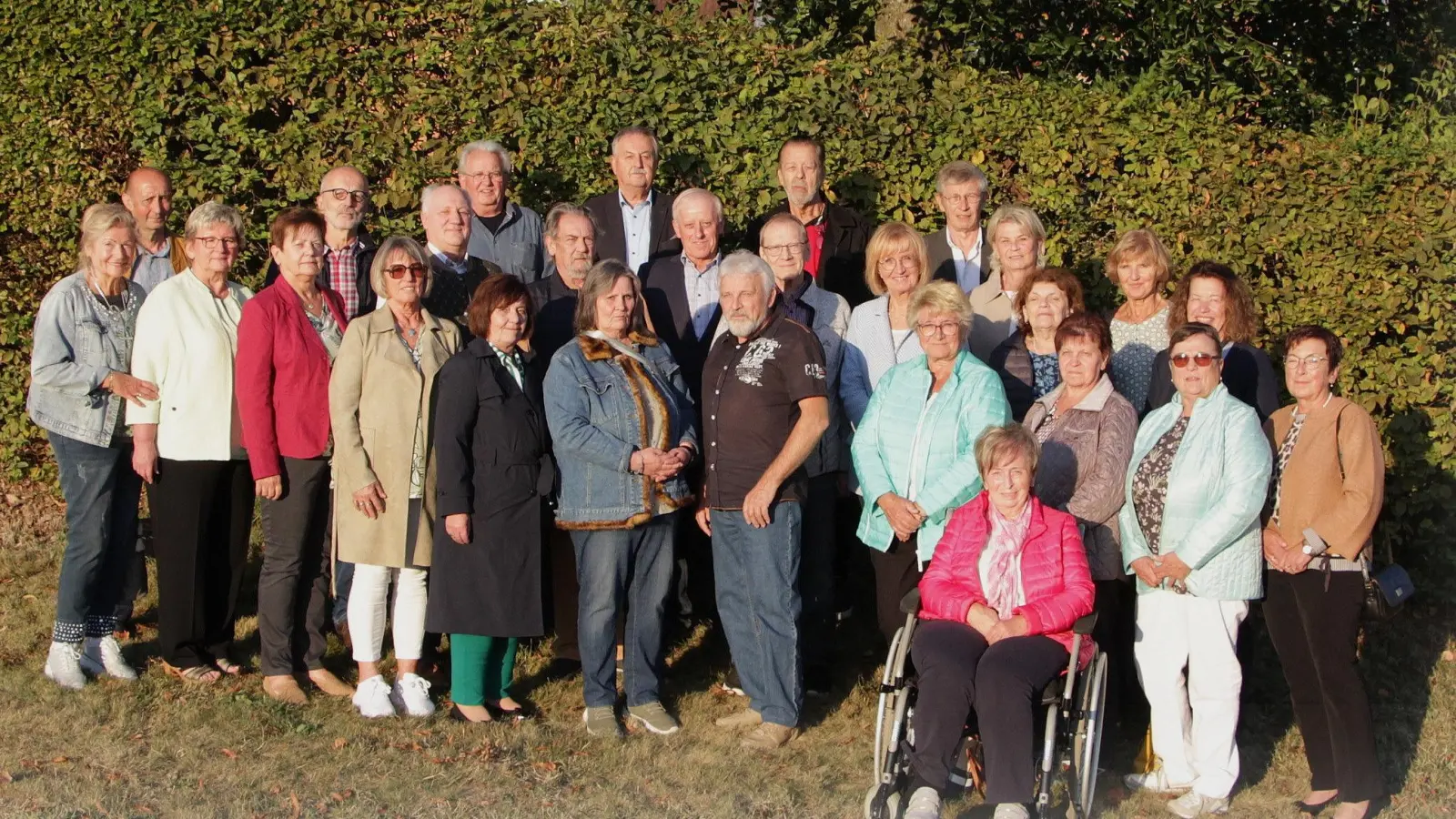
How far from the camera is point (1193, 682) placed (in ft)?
19.2

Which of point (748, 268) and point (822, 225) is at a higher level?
point (822, 225)

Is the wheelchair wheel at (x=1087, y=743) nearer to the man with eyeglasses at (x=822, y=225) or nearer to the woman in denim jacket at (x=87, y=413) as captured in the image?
the man with eyeglasses at (x=822, y=225)

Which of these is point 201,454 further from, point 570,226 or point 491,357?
point 570,226

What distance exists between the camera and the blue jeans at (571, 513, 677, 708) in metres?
6.31

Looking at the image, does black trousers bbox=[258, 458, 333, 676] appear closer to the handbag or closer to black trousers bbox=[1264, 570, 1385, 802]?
black trousers bbox=[1264, 570, 1385, 802]

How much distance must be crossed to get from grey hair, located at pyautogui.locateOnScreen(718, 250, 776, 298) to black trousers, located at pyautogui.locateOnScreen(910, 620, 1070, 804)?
1653 mm

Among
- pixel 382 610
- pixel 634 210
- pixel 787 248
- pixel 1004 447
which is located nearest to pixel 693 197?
pixel 787 248

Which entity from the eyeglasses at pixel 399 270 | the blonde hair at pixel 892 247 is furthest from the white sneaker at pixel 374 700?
Answer: the blonde hair at pixel 892 247

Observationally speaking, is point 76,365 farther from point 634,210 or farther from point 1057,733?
point 1057,733

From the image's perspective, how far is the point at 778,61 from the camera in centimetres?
852

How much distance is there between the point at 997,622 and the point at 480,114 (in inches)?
174

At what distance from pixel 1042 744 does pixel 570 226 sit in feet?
10.2

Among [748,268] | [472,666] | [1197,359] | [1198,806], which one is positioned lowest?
[1198,806]

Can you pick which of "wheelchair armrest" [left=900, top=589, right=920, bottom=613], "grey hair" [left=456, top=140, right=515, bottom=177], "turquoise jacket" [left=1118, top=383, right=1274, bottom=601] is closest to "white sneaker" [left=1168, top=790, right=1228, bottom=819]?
"turquoise jacket" [left=1118, top=383, right=1274, bottom=601]
